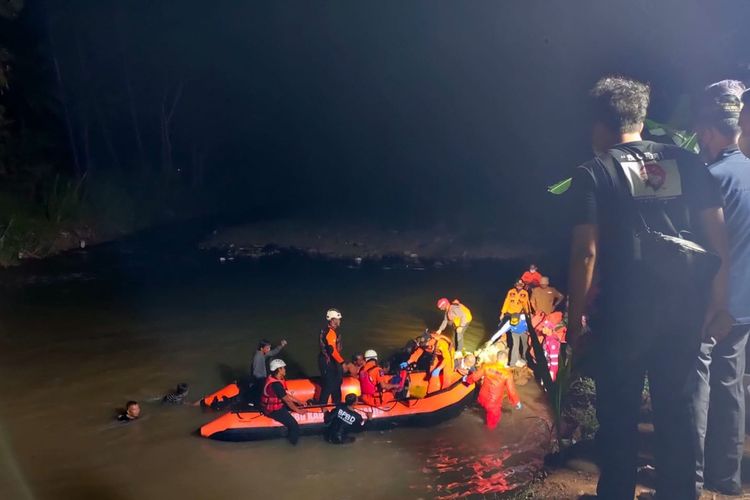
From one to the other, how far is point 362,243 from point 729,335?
19.8 m

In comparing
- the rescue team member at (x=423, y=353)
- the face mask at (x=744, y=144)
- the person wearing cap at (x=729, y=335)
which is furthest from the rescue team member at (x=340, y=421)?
the face mask at (x=744, y=144)

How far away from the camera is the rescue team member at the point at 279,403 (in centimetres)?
657

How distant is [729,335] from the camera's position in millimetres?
3408

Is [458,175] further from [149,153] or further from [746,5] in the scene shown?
[746,5]

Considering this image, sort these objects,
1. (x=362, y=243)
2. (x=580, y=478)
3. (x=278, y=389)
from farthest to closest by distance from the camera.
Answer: (x=362, y=243) → (x=278, y=389) → (x=580, y=478)

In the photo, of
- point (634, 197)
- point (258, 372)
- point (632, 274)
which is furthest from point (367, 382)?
point (634, 197)

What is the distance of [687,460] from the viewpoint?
9.44 ft

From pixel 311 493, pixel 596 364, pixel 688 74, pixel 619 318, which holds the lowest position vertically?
pixel 311 493

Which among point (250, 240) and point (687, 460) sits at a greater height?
point (687, 460)

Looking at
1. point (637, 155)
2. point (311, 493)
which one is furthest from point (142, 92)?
point (637, 155)

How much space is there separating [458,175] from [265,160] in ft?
46.9

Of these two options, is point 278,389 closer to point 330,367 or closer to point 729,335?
point 330,367

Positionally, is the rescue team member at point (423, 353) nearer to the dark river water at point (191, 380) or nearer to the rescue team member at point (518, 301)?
the dark river water at point (191, 380)

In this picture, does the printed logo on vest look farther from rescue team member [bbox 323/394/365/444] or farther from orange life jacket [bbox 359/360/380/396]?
orange life jacket [bbox 359/360/380/396]
